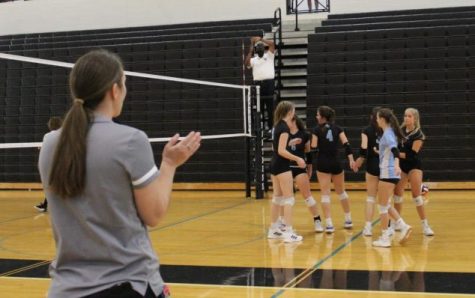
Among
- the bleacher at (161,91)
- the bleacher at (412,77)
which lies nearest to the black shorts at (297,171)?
the bleacher at (412,77)

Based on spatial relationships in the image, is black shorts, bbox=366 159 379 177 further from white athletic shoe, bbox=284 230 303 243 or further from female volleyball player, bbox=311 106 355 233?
white athletic shoe, bbox=284 230 303 243

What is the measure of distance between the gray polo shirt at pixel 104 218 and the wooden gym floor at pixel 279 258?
2.86 meters

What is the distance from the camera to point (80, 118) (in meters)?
1.75

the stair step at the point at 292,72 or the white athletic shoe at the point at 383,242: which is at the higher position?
the stair step at the point at 292,72

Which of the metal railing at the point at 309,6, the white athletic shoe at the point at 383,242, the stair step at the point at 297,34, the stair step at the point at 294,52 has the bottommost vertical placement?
the white athletic shoe at the point at 383,242

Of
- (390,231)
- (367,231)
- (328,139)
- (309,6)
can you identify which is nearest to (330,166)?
(328,139)

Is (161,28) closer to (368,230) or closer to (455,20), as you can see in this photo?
(455,20)

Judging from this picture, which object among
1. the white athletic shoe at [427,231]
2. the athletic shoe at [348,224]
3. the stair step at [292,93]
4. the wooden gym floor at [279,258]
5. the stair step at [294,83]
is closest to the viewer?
the wooden gym floor at [279,258]

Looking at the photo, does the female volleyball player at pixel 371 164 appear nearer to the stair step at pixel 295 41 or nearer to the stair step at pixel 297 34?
the stair step at pixel 295 41

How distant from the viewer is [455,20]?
13711 mm

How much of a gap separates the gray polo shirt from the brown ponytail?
0.09 feet

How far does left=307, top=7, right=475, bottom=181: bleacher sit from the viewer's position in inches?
508

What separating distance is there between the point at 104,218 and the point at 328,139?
6.10m

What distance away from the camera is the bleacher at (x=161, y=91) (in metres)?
14.1
